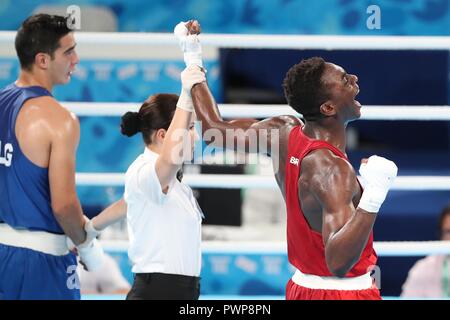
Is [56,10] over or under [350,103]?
over

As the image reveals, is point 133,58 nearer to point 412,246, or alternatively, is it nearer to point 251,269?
point 251,269

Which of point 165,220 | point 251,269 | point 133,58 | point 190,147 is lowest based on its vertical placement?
point 251,269

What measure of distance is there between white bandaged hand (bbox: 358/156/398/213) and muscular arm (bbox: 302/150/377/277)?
0.03 metres

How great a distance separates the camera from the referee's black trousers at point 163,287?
314cm

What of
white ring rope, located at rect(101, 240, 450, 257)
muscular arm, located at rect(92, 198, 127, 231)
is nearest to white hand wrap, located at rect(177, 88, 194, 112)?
muscular arm, located at rect(92, 198, 127, 231)

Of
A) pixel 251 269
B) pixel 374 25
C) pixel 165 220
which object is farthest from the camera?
pixel 251 269

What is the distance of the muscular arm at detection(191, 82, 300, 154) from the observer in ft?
10.2

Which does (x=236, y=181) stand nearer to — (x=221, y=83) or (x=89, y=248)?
(x=89, y=248)

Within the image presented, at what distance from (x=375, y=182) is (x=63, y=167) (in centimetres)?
100

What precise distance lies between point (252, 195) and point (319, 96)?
2293 millimetres

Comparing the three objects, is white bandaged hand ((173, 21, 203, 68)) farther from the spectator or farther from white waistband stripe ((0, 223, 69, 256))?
the spectator

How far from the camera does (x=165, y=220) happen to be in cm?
318
